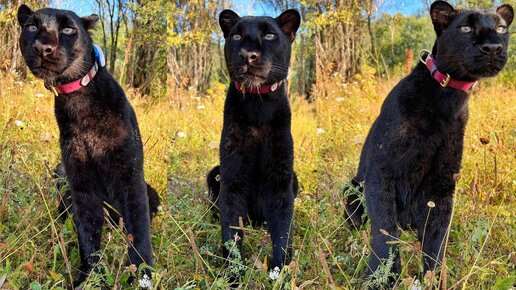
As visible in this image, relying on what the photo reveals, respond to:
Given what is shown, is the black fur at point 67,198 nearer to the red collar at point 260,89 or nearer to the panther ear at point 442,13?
the red collar at point 260,89

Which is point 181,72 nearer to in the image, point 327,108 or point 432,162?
point 327,108

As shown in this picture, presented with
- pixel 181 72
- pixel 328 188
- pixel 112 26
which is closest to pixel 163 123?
pixel 181 72

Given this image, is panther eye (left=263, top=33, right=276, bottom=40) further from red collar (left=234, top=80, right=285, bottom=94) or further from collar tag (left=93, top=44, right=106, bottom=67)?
collar tag (left=93, top=44, right=106, bottom=67)

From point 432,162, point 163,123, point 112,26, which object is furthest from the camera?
point 163,123

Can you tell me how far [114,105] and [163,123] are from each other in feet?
3.45

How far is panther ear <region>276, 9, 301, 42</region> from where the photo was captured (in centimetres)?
310

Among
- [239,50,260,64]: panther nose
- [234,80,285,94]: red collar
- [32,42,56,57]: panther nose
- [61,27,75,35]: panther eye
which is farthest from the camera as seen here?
[234,80,285,94]: red collar

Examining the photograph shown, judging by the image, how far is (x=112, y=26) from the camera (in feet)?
10.4

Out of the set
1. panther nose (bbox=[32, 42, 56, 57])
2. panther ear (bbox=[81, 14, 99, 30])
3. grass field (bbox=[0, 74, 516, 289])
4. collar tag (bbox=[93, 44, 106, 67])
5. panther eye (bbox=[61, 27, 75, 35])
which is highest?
panther ear (bbox=[81, 14, 99, 30])

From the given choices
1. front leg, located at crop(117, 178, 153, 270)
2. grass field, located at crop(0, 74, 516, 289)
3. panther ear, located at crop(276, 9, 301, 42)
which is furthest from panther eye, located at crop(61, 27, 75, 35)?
panther ear, located at crop(276, 9, 301, 42)

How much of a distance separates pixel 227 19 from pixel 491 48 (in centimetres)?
148

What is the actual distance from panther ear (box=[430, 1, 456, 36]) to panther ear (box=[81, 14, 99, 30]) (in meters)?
1.78

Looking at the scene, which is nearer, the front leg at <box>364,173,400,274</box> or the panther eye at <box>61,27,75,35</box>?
the panther eye at <box>61,27,75,35</box>

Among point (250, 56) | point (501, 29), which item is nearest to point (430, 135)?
point (501, 29)
